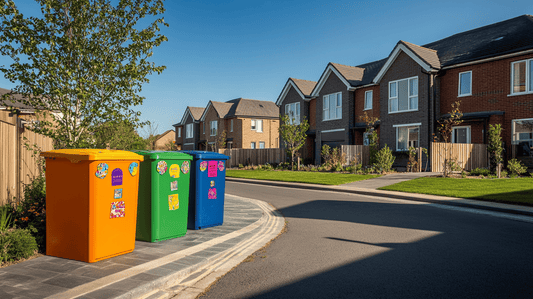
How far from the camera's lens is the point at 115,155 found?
5.24m

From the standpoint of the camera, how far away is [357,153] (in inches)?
998

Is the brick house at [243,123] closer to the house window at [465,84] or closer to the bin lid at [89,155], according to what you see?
the house window at [465,84]

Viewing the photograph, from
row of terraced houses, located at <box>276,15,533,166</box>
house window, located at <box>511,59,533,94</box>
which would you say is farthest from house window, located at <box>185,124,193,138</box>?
house window, located at <box>511,59,533,94</box>

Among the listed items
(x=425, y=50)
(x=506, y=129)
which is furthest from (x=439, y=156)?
(x=425, y=50)

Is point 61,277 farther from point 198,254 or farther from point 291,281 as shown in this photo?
point 291,281

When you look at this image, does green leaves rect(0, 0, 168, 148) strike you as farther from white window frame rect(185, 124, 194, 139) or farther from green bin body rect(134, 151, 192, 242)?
white window frame rect(185, 124, 194, 139)

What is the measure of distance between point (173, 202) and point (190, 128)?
163 feet

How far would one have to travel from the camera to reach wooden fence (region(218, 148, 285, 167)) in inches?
1348

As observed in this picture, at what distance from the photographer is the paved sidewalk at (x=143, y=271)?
401 centimetres

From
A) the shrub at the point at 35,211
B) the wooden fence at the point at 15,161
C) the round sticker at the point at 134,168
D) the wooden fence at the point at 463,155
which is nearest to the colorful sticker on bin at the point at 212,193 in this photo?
the round sticker at the point at 134,168

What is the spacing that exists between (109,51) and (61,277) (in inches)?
183

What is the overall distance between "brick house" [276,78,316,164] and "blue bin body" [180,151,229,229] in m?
25.8

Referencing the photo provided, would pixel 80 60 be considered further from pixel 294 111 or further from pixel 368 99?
pixel 294 111

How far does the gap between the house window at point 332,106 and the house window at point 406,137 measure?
6.13m
